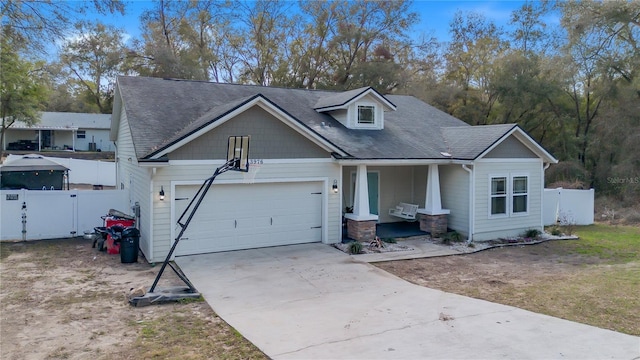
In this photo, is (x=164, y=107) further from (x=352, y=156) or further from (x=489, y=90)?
(x=489, y=90)

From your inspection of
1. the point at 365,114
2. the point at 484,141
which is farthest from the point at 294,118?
the point at 484,141

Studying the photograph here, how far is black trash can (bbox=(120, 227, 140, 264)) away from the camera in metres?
10.7

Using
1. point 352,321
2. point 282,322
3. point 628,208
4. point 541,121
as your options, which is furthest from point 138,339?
point 541,121

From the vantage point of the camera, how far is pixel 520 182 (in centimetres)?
1505

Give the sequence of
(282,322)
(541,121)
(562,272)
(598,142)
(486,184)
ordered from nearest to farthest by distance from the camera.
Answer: (282,322)
(562,272)
(486,184)
(598,142)
(541,121)

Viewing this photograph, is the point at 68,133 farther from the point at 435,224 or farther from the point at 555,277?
the point at 555,277

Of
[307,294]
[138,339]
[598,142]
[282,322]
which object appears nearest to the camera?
[138,339]

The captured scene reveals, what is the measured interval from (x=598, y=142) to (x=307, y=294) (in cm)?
2318

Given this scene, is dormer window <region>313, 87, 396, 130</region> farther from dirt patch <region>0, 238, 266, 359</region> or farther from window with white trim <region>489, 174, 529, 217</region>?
dirt patch <region>0, 238, 266, 359</region>

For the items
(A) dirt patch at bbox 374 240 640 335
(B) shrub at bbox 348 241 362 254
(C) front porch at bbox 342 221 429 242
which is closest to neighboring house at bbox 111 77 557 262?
(C) front porch at bbox 342 221 429 242

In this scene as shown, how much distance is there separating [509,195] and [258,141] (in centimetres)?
855

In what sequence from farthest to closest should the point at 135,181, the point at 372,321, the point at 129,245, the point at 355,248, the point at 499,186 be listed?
the point at 499,186, the point at 135,181, the point at 355,248, the point at 129,245, the point at 372,321

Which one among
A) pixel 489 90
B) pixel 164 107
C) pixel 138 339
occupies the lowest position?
pixel 138 339

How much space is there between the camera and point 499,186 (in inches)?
574
